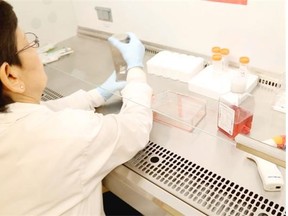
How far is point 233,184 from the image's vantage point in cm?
80

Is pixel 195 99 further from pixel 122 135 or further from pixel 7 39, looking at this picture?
pixel 7 39

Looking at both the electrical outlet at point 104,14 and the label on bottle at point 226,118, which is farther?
the electrical outlet at point 104,14

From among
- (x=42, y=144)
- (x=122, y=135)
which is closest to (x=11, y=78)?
(x=42, y=144)

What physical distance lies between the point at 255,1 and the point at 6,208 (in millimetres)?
1061

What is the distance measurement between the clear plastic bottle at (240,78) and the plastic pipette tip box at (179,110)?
0.39ft

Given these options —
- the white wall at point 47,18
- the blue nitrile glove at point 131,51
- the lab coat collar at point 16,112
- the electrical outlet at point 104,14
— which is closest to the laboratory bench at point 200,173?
the blue nitrile glove at point 131,51

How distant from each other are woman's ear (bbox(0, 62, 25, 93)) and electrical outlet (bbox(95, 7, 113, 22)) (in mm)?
980

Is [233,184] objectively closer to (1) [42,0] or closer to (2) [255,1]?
(2) [255,1]

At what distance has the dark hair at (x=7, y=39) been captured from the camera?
753 mm

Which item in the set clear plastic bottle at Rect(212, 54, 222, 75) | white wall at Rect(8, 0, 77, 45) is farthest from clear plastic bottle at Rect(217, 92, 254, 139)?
white wall at Rect(8, 0, 77, 45)

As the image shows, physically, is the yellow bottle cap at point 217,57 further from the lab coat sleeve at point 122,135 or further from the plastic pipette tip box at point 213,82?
the lab coat sleeve at point 122,135

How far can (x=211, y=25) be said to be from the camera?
1248 millimetres

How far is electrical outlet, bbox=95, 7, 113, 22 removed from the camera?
1666mm

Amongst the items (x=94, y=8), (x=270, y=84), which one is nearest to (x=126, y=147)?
(x=270, y=84)
